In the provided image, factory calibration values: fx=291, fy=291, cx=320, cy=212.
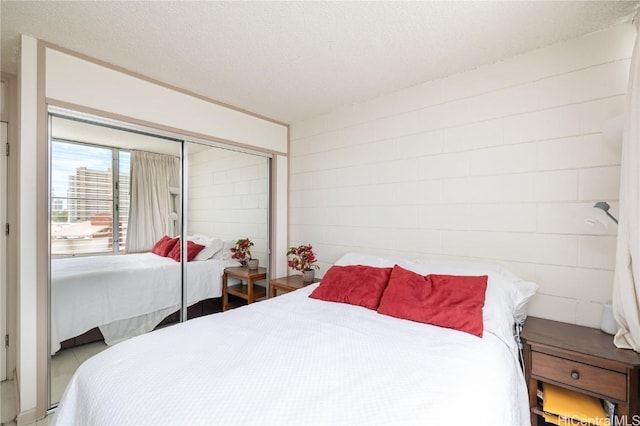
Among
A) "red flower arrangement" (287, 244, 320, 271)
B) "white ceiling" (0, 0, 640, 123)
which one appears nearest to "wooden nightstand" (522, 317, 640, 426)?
"white ceiling" (0, 0, 640, 123)

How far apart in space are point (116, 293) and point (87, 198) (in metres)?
0.78

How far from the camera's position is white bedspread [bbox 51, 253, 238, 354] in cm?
208

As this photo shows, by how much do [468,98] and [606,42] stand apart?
78 centimetres

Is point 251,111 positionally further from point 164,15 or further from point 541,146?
point 541,146

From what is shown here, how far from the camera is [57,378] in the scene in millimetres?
2076

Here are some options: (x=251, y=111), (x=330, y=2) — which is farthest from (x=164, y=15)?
(x=251, y=111)

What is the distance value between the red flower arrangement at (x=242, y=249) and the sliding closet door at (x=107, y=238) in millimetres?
625

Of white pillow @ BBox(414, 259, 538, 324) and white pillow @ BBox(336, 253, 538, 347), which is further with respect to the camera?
white pillow @ BBox(414, 259, 538, 324)

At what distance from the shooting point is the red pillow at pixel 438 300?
165 cm

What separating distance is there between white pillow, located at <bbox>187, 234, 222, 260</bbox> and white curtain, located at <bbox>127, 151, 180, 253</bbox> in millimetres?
248

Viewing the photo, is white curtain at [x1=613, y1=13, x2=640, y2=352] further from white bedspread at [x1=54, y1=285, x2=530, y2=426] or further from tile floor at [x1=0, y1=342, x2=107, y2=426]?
tile floor at [x1=0, y1=342, x2=107, y2=426]

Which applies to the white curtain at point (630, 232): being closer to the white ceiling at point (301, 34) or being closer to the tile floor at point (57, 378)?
the white ceiling at point (301, 34)

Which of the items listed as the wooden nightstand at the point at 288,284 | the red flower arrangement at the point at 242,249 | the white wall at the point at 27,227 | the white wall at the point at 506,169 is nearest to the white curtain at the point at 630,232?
the white wall at the point at 506,169

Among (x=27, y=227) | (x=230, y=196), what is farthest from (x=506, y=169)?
(x=27, y=227)
